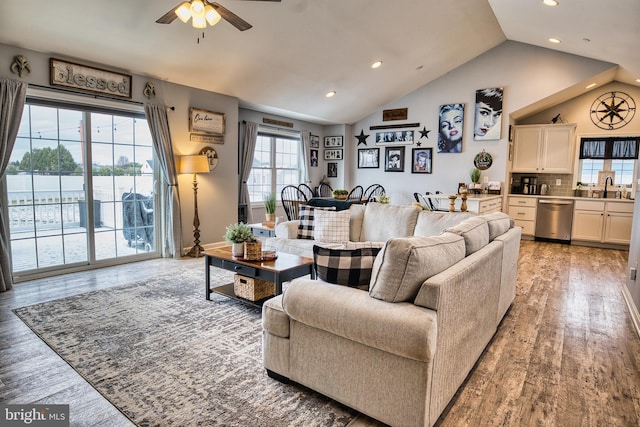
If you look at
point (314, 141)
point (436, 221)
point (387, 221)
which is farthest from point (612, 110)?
point (314, 141)

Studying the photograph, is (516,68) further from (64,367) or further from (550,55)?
(64,367)

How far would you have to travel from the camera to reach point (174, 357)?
2.58m

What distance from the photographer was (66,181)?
450 centimetres

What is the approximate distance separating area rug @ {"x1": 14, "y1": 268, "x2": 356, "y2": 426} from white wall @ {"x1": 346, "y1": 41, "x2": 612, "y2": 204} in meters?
5.76

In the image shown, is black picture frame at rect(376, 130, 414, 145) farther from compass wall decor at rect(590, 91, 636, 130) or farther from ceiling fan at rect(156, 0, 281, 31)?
ceiling fan at rect(156, 0, 281, 31)

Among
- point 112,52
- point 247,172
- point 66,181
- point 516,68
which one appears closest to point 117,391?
point 66,181

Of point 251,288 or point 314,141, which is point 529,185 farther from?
point 251,288

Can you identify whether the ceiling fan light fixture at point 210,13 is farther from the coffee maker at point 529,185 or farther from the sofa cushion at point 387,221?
the coffee maker at point 529,185

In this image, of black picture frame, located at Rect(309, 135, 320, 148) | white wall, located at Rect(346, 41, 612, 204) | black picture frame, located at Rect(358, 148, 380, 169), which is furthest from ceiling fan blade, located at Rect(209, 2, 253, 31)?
black picture frame, located at Rect(358, 148, 380, 169)

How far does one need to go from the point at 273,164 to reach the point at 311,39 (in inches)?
125

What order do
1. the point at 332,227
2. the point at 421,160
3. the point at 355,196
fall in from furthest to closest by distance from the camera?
1. the point at 355,196
2. the point at 421,160
3. the point at 332,227

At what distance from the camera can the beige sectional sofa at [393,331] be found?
5.67 ft

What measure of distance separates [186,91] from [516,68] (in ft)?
19.3

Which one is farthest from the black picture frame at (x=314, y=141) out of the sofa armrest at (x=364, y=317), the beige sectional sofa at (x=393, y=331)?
the sofa armrest at (x=364, y=317)
